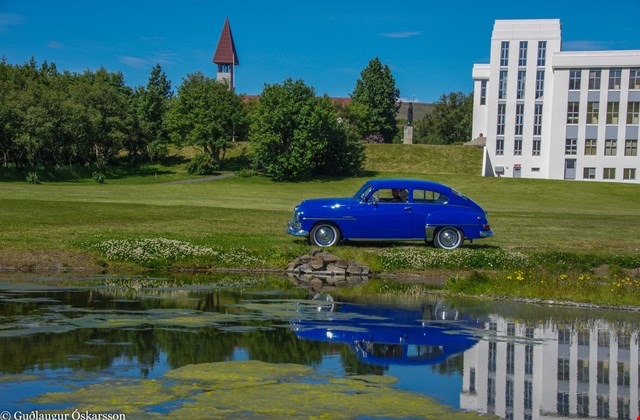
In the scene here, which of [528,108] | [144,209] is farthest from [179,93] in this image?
[144,209]

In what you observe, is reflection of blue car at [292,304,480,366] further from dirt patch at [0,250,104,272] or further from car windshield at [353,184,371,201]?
dirt patch at [0,250,104,272]

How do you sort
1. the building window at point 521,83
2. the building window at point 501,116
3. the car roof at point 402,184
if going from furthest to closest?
the building window at point 501,116 → the building window at point 521,83 → the car roof at point 402,184

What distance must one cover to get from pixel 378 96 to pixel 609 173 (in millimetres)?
45878

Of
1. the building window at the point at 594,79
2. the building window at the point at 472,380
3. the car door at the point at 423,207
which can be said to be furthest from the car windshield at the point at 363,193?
the building window at the point at 594,79

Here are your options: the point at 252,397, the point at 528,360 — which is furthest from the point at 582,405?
the point at 252,397

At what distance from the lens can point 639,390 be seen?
10.9m

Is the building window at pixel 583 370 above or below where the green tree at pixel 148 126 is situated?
below

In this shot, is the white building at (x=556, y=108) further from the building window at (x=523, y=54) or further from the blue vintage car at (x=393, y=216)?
the blue vintage car at (x=393, y=216)

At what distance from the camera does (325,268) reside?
22891mm

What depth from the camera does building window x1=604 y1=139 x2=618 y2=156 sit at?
344 ft

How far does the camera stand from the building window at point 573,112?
107 m

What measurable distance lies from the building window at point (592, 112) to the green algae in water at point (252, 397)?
102 m

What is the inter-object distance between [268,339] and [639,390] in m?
5.53

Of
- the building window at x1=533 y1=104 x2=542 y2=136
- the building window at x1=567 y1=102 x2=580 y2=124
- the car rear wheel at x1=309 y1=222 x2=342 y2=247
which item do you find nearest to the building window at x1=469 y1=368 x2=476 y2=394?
the car rear wheel at x1=309 y1=222 x2=342 y2=247
